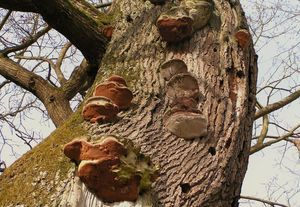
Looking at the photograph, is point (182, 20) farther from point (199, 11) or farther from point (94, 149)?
point (94, 149)

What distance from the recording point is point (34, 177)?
163cm

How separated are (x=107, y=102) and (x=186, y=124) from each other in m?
0.31

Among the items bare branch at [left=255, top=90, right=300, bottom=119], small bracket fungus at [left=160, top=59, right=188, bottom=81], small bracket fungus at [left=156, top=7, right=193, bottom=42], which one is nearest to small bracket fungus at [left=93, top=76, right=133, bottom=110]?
small bracket fungus at [left=160, top=59, right=188, bottom=81]

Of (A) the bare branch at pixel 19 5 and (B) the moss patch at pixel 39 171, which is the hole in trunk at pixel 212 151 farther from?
(A) the bare branch at pixel 19 5

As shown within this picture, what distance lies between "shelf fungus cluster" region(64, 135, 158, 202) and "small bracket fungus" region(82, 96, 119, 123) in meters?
0.30

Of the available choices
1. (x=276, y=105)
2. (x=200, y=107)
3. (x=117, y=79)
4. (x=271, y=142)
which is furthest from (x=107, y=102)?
(x=271, y=142)

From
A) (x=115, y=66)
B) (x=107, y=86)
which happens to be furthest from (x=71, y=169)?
(x=115, y=66)

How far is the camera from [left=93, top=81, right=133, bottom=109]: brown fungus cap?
5.89 feet

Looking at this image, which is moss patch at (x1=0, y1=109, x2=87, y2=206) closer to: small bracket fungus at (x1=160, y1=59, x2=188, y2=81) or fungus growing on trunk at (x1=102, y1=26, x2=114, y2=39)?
small bracket fungus at (x1=160, y1=59, x2=188, y2=81)

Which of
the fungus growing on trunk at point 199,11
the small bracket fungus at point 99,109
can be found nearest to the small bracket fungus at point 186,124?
the small bracket fungus at point 99,109

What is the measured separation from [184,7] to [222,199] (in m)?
0.94

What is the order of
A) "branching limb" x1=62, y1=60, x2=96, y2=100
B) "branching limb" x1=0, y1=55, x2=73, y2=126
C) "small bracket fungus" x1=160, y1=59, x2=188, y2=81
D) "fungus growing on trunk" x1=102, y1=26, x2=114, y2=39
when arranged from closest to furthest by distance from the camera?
"small bracket fungus" x1=160, y1=59, x2=188, y2=81
"fungus growing on trunk" x1=102, y1=26, x2=114, y2=39
"branching limb" x1=62, y1=60, x2=96, y2=100
"branching limb" x1=0, y1=55, x2=73, y2=126

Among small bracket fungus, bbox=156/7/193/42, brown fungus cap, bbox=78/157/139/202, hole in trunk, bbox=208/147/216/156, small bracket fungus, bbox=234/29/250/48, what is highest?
small bracket fungus, bbox=234/29/250/48

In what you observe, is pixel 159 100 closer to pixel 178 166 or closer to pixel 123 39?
pixel 178 166
